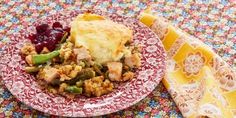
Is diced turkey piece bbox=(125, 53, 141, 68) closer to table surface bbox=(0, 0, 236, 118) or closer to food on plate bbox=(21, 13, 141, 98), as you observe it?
food on plate bbox=(21, 13, 141, 98)

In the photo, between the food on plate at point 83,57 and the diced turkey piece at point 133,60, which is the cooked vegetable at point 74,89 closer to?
the food on plate at point 83,57

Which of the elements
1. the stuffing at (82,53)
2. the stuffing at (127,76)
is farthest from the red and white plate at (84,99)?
the stuffing at (82,53)

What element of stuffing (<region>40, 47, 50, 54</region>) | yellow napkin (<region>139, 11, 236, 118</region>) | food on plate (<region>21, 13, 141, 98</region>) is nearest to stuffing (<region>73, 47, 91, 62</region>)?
food on plate (<region>21, 13, 141, 98</region>)

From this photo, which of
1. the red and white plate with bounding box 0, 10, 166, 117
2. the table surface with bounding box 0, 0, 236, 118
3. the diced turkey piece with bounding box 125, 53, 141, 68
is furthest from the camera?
the table surface with bounding box 0, 0, 236, 118

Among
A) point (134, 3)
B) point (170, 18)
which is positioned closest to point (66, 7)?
point (134, 3)

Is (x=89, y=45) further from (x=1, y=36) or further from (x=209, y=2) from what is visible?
(x=209, y=2)

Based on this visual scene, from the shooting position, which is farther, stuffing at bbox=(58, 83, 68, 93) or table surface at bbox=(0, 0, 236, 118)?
table surface at bbox=(0, 0, 236, 118)

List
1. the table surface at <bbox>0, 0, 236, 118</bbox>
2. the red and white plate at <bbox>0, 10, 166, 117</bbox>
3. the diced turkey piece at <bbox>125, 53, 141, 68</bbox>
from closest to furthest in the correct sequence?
the red and white plate at <bbox>0, 10, 166, 117</bbox>, the diced turkey piece at <bbox>125, 53, 141, 68</bbox>, the table surface at <bbox>0, 0, 236, 118</bbox>
